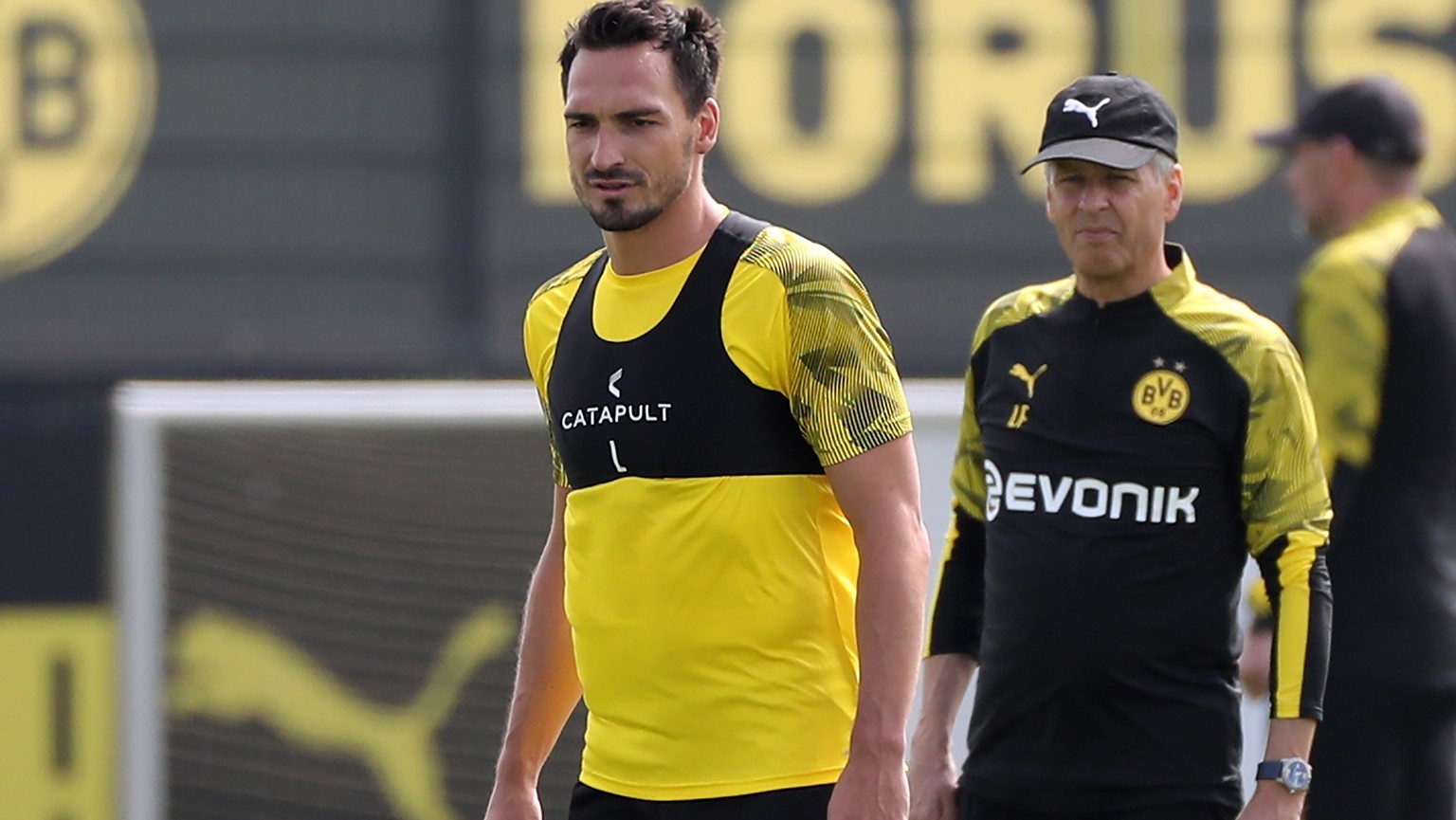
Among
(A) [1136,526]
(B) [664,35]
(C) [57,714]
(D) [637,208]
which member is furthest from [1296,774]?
(C) [57,714]

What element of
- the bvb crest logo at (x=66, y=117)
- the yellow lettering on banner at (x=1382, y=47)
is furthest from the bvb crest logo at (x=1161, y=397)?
the bvb crest logo at (x=66, y=117)

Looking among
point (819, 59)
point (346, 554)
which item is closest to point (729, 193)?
point (819, 59)

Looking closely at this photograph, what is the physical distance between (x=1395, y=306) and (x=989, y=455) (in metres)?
0.81

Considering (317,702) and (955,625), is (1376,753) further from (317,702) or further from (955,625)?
(317,702)

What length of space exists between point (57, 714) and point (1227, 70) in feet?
10.8

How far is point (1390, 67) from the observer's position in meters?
6.27

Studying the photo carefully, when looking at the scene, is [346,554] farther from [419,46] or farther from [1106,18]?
[1106,18]

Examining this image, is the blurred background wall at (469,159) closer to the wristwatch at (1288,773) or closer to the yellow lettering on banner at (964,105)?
the yellow lettering on banner at (964,105)

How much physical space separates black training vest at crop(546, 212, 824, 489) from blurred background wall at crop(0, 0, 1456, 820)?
11.3 ft

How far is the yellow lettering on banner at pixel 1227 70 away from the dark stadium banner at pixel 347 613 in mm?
2144

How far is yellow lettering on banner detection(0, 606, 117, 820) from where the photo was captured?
5.30 meters

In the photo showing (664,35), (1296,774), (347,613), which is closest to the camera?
(664,35)

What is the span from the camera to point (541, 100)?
6.13 metres

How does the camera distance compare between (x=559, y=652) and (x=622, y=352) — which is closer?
(x=622, y=352)
